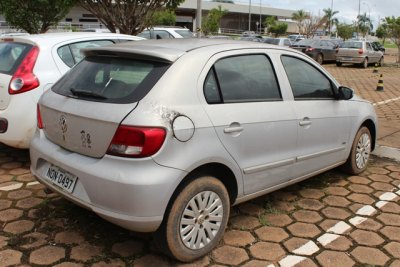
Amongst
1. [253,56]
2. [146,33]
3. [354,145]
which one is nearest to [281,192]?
[354,145]

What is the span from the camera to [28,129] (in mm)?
4805

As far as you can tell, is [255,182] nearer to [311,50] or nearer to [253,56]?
[253,56]

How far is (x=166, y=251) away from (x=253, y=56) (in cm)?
180

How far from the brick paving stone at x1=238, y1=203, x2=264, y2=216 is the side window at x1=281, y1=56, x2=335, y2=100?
1120mm

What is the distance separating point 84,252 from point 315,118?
2.39 metres

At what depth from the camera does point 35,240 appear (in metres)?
3.48

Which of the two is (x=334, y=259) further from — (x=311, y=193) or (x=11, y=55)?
(x=11, y=55)

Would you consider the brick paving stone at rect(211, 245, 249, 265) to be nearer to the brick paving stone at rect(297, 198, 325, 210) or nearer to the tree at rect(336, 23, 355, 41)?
the brick paving stone at rect(297, 198, 325, 210)

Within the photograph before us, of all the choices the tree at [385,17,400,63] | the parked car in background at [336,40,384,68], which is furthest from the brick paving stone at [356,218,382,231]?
the tree at [385,17,400,63]

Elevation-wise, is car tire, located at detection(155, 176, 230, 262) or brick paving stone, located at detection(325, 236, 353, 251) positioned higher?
car tire, located at detection(155, 176, 230, 262)

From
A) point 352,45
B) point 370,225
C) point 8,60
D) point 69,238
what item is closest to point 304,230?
point 370,225

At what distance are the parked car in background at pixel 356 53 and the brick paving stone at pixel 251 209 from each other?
20.0 metres

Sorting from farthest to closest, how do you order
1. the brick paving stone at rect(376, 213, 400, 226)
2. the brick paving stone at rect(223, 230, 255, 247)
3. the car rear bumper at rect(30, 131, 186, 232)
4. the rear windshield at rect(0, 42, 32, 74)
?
the rear windshield at rect(0, 42, 32, 74) < the brick paving stone at rect(376, 213, 400, 226) < the brick paving stone at rect(223, 230, 255, 247) < the car rear bumper at rect(30, 131, 186, 232)

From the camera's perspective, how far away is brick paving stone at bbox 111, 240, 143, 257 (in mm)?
3338
